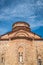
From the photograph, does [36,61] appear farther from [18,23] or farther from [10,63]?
[18,23]

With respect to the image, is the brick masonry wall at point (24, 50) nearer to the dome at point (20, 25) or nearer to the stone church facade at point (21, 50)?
the stone church facade at point (21, 50)

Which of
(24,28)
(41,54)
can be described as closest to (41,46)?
(41,54)

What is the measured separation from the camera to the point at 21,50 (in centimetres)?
2248

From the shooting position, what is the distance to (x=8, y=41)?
76.7 ft

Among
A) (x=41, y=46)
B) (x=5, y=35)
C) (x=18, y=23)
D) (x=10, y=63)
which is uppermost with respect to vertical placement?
(x=18, y=23)

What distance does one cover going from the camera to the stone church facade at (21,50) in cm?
2220

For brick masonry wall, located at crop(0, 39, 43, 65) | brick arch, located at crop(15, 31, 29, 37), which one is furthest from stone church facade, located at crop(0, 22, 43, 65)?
brick arch, located at crop(15, 31, 29, 37)

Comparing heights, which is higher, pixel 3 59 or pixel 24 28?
pixel 24 28

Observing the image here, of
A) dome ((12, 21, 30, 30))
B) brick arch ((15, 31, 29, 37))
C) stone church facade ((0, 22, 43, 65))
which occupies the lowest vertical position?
stone church facade ((0, 22, 43, 65))

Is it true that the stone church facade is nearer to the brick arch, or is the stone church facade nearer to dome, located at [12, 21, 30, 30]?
the brick arch

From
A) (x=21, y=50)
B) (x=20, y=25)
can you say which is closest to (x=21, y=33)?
(x=20, y=25)

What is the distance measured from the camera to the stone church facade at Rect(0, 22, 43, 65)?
22203mm

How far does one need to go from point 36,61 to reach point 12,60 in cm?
276

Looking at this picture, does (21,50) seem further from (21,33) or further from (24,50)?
(21,33)
